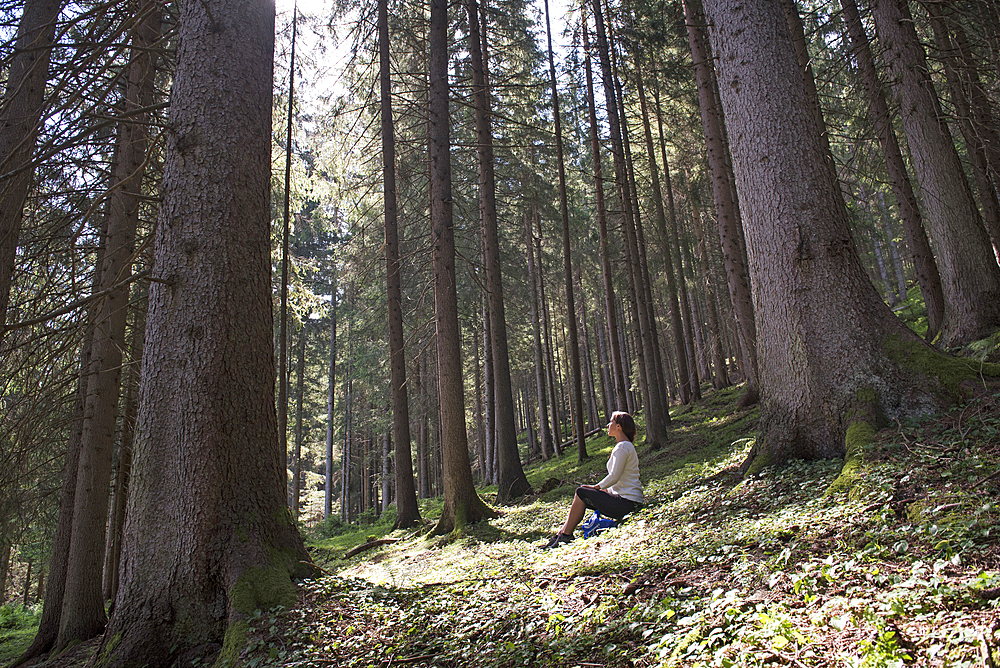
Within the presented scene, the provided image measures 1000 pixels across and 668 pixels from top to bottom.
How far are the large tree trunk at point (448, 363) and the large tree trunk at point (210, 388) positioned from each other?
4549 mm

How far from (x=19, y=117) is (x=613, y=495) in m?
6.70

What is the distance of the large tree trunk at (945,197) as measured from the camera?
24.3 ft

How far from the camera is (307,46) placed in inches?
485

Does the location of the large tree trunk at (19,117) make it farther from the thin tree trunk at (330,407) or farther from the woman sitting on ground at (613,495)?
the thin tree trunk at (330,407)

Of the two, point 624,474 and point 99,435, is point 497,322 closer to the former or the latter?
point 624,474

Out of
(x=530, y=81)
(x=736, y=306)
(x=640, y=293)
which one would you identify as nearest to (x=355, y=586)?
(x=736, y=306)

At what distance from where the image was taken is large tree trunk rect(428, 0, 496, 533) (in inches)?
341

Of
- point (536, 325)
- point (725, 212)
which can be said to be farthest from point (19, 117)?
point (536, 325)

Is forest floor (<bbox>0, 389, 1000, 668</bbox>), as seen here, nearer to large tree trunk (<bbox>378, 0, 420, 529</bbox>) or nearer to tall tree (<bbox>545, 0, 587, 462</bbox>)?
large tree trunk (<bbox>378, 0, 420, 529</bbox>)

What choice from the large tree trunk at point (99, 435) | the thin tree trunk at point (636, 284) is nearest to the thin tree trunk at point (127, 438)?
the large tree trunk at point (99, 435)

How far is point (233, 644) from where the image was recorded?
3.22m

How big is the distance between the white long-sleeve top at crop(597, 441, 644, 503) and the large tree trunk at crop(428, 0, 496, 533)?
3.19 metres

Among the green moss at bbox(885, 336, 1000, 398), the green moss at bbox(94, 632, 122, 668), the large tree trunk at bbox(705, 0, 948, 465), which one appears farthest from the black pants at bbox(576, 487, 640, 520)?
the green moss at bbox(94, 632, 122, 668)

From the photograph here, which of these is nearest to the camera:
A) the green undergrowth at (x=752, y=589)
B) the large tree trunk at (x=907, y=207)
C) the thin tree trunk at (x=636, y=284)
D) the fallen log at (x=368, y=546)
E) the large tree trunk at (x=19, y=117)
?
the green undergrowth at (x=752, y=589)
